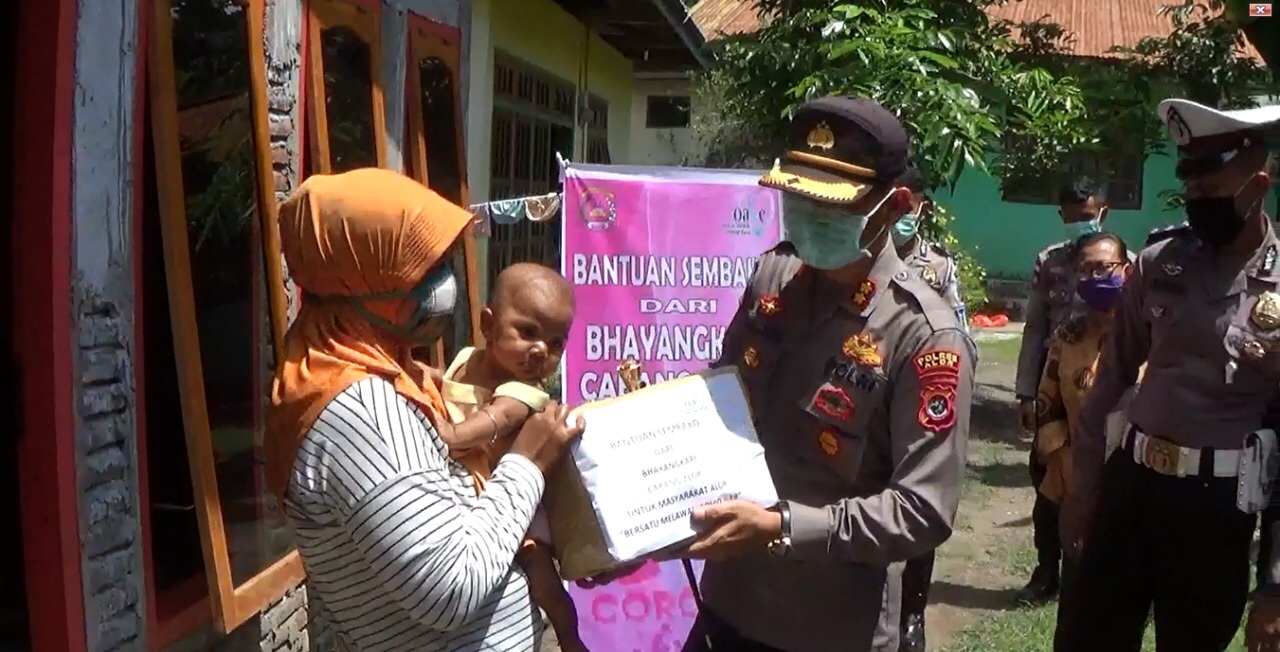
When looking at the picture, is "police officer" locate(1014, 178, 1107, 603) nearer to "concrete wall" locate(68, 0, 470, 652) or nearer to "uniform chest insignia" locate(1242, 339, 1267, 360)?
"uniform chest insignia" locate(1242, 339, 1267, 360)

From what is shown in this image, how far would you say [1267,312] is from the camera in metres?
3.41

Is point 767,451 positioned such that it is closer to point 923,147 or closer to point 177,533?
point 177,533

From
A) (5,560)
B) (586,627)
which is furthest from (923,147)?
(5,560)

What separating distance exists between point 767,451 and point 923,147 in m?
4.32

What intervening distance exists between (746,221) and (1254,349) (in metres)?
1.89

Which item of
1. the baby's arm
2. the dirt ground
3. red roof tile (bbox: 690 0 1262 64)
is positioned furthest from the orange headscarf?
red roof tile (bbox: 690 0 1262 64)

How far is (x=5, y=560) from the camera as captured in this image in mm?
2744

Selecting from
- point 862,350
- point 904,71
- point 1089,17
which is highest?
point 1089,17

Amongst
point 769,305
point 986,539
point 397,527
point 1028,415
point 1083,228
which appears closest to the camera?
point 397,527

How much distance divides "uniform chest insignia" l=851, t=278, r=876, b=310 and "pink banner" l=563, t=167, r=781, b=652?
6.82 feet

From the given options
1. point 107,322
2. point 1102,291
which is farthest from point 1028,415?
point 107,322

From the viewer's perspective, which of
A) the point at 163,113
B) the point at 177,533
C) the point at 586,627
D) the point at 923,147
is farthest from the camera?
the point at 923,147

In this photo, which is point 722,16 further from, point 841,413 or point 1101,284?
point 841,413

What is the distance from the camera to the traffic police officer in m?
6.13
